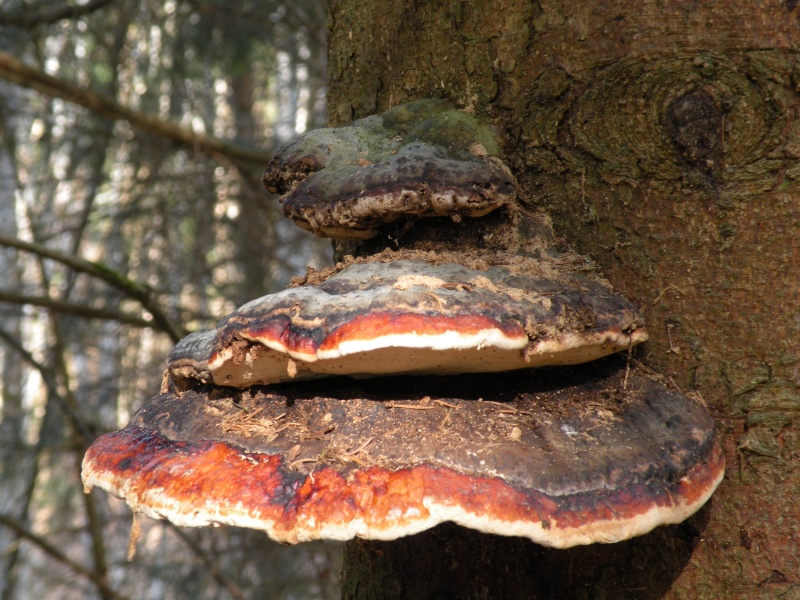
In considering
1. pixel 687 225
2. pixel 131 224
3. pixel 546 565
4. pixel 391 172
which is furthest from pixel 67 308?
pixel 687 225

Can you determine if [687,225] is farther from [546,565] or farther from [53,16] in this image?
[53,16]

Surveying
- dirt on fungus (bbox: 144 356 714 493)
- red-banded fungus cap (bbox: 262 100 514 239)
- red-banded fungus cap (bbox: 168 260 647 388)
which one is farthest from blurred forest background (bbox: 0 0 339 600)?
red-banded fungus cap (bbox: 168 260 647 388)

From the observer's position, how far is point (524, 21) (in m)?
1.56

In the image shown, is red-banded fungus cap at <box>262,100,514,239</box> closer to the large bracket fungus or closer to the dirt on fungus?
the large bracket fungus

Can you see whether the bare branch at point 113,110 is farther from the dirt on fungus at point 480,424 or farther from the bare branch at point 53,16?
the dirt on fungus at point 480,424

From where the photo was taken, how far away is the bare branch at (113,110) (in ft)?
13.1

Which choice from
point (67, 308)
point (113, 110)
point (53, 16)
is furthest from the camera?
point (53, 16)

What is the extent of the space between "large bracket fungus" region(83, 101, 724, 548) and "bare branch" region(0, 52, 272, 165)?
10.9 ft

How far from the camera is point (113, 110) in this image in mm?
4516

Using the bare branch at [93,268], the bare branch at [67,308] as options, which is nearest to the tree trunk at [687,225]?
the bare branch at [93,268]

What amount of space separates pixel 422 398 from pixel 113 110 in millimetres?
4044

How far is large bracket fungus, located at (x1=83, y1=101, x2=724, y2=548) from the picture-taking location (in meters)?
1.11

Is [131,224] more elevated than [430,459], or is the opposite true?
[430,459]

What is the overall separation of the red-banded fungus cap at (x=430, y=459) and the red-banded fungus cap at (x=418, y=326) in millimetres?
80
